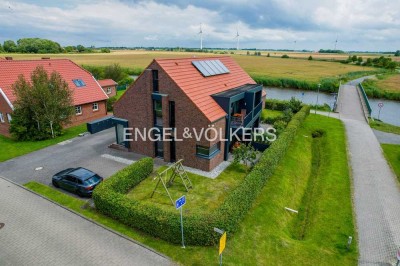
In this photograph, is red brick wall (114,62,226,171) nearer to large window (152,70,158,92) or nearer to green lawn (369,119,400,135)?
large window (152,70,158,92)

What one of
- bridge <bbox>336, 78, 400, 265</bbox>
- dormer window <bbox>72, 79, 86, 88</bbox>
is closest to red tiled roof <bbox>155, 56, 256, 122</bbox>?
bridge <bbox>336, 78, 400, 265</bbox>

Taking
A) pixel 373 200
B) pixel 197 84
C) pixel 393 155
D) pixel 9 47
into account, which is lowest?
pixel 373 200

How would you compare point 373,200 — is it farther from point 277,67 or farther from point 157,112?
point 277,67

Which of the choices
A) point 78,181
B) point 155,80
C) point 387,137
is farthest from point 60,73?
point 387,137

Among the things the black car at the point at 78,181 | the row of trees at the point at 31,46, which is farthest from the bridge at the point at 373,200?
the row of trees at the point at 31,46

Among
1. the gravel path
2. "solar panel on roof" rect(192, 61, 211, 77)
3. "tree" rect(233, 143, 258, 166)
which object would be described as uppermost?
"solar panel on roof" rect(192, 61, 211, 77)
